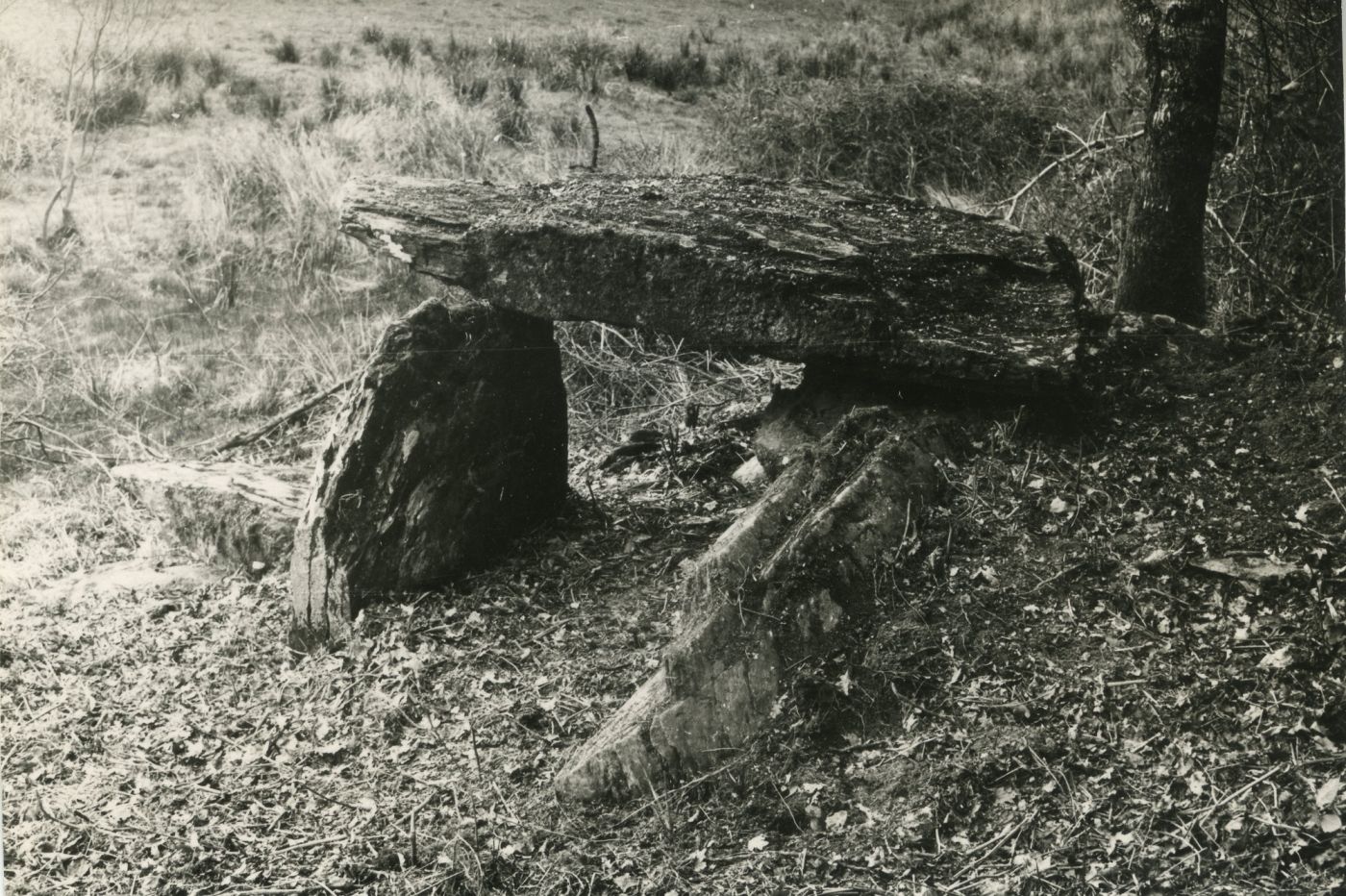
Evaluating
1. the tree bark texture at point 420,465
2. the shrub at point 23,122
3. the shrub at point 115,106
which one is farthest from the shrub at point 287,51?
the tree bark texture at point 420,465

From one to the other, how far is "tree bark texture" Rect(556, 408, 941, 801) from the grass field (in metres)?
0.10

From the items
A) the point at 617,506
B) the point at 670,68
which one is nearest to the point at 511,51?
the point at 670,68

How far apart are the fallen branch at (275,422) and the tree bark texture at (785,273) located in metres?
1.66

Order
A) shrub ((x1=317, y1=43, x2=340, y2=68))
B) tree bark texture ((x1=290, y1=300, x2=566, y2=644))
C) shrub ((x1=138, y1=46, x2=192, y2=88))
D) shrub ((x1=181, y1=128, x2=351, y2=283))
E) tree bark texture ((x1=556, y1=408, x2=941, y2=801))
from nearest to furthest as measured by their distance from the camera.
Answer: tree bark texture ((x1=556, y1=408, x2=941, y2=801)), tree bark texture ((x1=290, y1=300, x2=566, y2=644)), shrub ((x1=138, y1=46, x2=192, y2=88)), shrub ((x1=317, y1=43, x2=340, y2=68)), shrub ((x1=181, y1=128, x2=351, y2=283))

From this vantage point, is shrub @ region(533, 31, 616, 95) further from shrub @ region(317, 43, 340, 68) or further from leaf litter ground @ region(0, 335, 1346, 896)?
leaf litter ground @ region(0, 335, 1346, 896)

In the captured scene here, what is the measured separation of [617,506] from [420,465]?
84 centimetres

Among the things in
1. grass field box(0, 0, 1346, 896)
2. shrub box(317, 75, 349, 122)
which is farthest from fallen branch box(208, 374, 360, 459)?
shrub box(317, 75, 349, 122)

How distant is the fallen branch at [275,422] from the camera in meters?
5.34

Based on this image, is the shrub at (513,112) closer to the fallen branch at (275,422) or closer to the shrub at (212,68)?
the shrub at (212,68)

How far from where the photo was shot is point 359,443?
3984mm

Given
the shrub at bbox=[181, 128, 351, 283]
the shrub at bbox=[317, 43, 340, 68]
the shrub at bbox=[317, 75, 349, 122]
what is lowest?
the shrub at bbox=[181, 128, 351, 283]

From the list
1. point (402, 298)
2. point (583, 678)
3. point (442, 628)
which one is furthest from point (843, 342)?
point (402, 298)

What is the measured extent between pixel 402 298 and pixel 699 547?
246 centimetres

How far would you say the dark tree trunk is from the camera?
3.71 m
